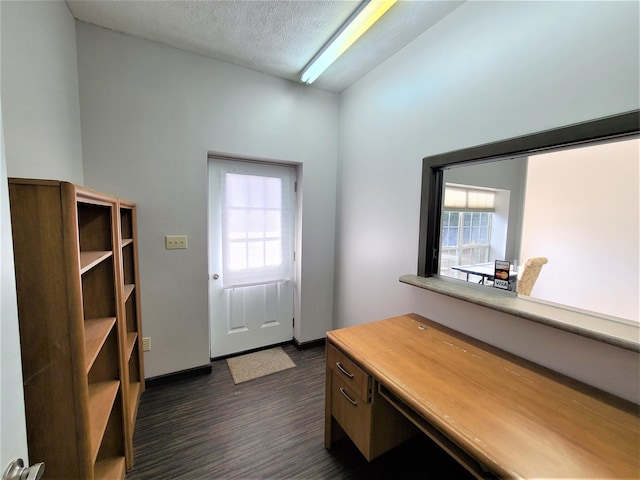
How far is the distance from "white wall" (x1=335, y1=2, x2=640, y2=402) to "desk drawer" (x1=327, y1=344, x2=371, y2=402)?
757 mm

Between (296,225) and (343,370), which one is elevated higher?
(296,225)

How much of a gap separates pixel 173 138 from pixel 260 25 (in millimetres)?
1042

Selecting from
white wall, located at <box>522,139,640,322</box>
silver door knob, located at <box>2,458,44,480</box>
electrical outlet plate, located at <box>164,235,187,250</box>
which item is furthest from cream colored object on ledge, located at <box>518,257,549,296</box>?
electrical outlet plate, located at <box>164,235,187,250</box>

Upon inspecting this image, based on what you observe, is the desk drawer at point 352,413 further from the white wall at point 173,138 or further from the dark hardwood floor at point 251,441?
the white wall at point 173,138

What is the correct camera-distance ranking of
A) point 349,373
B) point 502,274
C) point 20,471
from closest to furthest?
point 20,471 < point 349,373 < point 502,274

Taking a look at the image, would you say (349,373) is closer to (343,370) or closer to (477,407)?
(343,370)

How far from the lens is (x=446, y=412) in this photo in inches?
36.5

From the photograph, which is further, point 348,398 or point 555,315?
point 348,398

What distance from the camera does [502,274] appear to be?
1.49 meters

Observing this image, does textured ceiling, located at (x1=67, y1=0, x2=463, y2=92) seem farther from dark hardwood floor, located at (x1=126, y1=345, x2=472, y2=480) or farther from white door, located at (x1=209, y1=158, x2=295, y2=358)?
dark hardwood floor, located at (x1=126, y1=345, x2=472, y2=480)

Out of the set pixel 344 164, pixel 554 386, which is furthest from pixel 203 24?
pixel 554 386

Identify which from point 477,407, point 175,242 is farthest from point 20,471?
point 175,242

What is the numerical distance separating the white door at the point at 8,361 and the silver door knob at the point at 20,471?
13 mm

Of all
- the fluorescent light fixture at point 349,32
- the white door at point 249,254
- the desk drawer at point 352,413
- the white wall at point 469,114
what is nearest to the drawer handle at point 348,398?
the desk drawer at point 352,413
